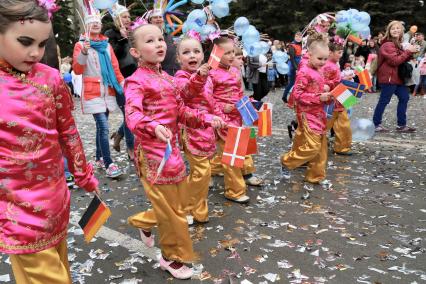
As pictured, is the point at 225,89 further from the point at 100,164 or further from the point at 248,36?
the point at 100,164

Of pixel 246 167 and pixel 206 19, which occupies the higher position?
pixel 206 19

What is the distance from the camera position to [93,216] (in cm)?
238

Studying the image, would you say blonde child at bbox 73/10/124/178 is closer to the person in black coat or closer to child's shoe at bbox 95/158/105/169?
the person in black coat

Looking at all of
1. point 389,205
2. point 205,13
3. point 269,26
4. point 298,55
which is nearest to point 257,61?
point 298,55

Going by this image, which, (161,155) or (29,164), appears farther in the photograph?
(161,155)

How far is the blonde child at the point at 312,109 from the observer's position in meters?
4.86

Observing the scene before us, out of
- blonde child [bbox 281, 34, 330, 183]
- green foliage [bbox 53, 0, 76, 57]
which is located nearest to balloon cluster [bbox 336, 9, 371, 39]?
blonde child [bbox 281, 34, 330, 183]

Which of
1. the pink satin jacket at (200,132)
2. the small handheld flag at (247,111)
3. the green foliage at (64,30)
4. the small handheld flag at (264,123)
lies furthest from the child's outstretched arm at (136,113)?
the green foliage at (64,30)

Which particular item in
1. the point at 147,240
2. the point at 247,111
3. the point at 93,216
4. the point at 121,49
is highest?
the point at 121,49

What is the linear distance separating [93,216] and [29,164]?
0.50 meters

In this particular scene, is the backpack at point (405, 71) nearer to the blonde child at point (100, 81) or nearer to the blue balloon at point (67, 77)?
the blonde child at point (100, 81)

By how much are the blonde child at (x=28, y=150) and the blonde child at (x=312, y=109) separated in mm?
3317

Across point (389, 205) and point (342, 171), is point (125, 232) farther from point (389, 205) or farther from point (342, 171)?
point (342, 171)

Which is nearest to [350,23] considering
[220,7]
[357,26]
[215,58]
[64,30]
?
[357,26]
